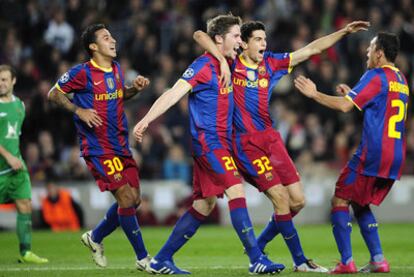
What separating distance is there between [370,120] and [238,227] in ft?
5.53

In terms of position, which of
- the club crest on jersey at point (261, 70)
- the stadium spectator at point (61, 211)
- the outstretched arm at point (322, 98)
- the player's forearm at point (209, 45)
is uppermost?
the player's forearm at point (209, 45)

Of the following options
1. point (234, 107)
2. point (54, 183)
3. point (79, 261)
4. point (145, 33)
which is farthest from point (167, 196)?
point (234, 107)

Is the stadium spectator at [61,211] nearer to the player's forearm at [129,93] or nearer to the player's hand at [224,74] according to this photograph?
the player's forearm at [129,93]

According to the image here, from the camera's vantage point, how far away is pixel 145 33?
21.7m

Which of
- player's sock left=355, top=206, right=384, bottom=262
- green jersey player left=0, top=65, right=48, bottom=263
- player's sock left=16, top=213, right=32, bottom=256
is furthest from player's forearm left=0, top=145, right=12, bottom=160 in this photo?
player's sock left=355, top=206, right=384, bottom=262

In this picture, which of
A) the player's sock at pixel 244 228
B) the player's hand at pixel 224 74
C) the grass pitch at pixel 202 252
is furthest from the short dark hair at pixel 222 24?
the grass pitch at pixel 202 252

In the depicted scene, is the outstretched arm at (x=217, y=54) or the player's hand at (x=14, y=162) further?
the player's hand at (x=14, y=162)

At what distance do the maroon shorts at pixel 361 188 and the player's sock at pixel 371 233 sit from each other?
0.74 feet

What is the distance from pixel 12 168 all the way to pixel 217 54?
3.46 m

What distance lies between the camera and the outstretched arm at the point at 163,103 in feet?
30.7

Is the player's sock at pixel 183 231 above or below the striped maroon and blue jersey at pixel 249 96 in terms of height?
below

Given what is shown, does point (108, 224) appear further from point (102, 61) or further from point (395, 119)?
point (395, 119)

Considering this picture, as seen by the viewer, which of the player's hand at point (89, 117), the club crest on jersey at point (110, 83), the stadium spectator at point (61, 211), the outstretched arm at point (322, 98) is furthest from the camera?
the stadium spectator at point (61, 211)

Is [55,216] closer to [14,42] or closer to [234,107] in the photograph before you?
[14,42]
